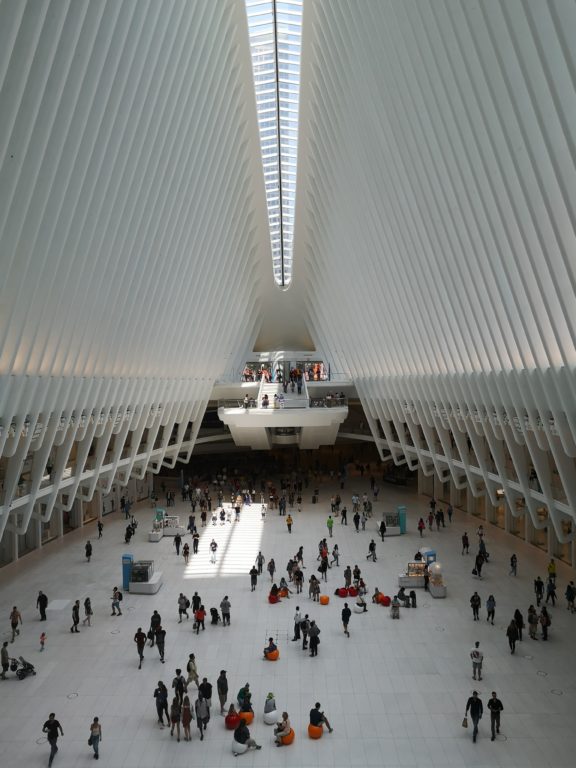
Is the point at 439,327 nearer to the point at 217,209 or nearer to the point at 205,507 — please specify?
the point at 217,209

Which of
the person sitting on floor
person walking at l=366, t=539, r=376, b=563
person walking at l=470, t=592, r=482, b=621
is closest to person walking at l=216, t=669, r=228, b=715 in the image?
the person sitting on floor

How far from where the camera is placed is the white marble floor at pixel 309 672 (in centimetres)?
1062

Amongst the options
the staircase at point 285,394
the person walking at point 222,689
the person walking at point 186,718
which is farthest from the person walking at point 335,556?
the staircase at point 285,394

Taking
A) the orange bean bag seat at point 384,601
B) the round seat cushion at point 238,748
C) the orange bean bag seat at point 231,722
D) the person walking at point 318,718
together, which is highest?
the orange bean bag seat at point 384,601

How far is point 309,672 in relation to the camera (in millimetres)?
13391

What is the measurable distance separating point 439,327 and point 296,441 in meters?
17.9

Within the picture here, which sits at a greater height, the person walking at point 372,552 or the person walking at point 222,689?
the person walking at point 372,552

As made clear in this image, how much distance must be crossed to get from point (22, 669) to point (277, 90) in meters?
19.7

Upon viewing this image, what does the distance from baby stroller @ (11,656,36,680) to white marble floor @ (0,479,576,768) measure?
15cm

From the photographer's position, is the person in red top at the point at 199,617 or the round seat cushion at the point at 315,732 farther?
the person in red top at the point at 199,617

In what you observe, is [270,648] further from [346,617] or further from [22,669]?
[22,669]

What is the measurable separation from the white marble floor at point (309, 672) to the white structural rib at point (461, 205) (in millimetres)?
4073

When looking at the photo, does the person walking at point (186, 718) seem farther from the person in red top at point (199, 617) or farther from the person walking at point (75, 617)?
the person walking at point (75, 617)

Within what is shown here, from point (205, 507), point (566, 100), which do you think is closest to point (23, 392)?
point (566, 100)
